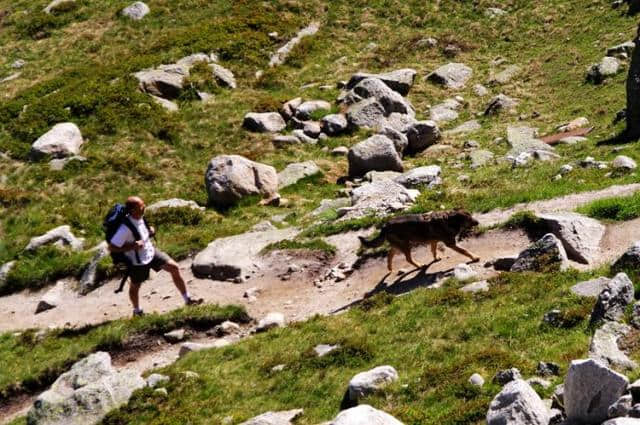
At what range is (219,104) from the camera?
39.5 metres

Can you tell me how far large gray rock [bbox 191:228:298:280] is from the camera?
2320cm

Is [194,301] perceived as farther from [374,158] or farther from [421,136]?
[421,136]

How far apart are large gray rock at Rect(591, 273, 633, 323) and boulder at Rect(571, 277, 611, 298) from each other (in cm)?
183

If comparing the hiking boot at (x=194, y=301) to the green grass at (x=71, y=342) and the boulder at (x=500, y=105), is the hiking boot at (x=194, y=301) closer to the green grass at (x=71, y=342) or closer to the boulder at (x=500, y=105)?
the green grass at (x=71, y=342)

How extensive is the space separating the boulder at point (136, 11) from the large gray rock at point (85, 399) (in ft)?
126

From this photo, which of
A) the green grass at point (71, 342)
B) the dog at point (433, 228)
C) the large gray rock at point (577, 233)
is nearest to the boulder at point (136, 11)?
the green grass at point (71, 342)

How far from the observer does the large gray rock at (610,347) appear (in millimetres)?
10880

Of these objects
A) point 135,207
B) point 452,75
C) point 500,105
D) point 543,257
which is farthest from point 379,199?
point 452,75

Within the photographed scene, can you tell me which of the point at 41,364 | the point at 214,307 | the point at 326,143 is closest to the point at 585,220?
the point at 214,307

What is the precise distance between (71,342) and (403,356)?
10555mm

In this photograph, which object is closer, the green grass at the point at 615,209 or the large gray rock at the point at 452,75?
the green grass at the point at 615,209

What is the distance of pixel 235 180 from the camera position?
29875 mm

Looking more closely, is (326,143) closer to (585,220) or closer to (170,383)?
(585,220)

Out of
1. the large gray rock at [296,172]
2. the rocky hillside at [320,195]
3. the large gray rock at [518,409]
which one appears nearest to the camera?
the large gray rock at [518,409]
